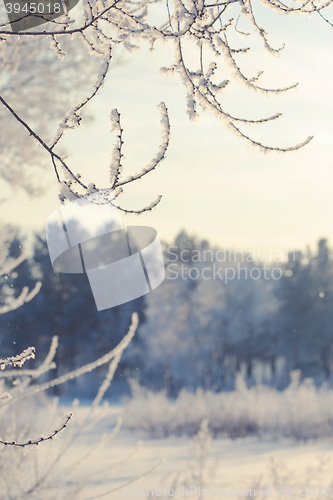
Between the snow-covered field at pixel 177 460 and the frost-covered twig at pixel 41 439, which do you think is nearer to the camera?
the frost-covered twig at pixel 41 439

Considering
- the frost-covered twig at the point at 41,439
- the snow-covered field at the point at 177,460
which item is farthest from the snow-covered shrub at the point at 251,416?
the frost-covered twig at the point at 41,439

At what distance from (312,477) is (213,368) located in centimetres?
2620

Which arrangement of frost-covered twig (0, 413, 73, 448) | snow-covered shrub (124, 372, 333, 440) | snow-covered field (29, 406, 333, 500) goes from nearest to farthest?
frost-covered twig (0, 413, 73, 448) → snow-covered field (29, 406, 333, 500) → snow-covered shrub (124, 372, 333, 440)

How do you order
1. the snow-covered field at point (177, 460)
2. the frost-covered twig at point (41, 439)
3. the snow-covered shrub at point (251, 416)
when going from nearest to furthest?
the frost-covered twig at point (41, 439), the snow-covered field at point (177, 460), the snow-covered shrub at point (251, 416)

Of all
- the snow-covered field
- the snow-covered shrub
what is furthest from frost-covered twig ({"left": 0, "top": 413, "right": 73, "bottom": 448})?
the snow-covered shrub

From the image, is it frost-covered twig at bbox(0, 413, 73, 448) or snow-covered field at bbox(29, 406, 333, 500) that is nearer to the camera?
frost-covered twig at bbox(0, 413, 73, 448)

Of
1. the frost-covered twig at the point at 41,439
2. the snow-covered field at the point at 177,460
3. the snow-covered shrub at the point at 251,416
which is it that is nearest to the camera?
the frost-covered twig at the point at 41,439

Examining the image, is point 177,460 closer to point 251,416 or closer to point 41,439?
point 251,416

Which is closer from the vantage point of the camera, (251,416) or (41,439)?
(41,439)

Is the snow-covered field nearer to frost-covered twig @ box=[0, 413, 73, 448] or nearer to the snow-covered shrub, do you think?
the snow-covered shrub

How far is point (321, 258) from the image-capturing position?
3284 cm

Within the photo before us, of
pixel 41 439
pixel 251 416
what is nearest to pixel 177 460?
pixel 251 416

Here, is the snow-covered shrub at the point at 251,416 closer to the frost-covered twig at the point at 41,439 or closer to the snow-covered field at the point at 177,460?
the snow-covered field at the point at 177,460

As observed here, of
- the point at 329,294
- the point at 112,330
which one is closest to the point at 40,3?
the point at 112,330
